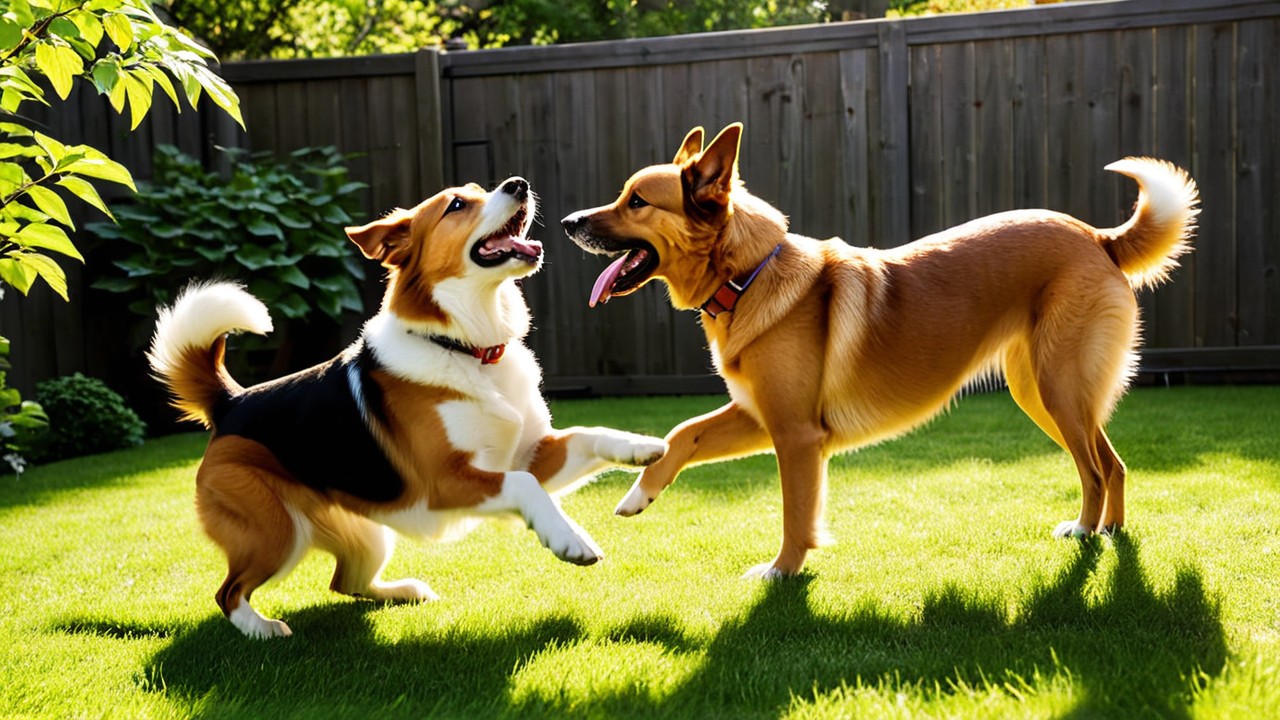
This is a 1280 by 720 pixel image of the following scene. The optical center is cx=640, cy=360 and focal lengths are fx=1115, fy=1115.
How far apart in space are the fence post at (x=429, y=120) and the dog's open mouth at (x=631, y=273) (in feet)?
16.1

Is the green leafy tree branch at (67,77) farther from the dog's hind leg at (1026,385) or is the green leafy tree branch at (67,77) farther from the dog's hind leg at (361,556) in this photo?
the dog's hind leg at (1026,385)

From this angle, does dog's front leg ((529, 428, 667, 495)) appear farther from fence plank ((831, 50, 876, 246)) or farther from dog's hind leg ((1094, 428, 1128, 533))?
fence plank ((831, 50, 876, 246))

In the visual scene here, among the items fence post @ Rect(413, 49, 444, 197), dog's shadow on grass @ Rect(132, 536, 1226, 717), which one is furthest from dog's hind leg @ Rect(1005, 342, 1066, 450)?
fence post @ Rect(413, 49, 444, 197)

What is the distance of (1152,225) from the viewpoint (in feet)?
13.6

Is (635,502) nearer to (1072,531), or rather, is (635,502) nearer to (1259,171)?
(1072,531)

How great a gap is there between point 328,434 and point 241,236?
473 cm

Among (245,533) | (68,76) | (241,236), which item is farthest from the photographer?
(241,236)

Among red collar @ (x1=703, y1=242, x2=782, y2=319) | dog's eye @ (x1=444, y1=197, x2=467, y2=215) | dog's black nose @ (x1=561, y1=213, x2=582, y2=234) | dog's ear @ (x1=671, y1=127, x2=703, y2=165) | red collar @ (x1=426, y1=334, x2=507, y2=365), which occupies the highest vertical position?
dog's ear @ (x1=671, y1=127, x2=703, y2=165)

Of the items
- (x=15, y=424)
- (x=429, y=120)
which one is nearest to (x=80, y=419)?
(x=15, y=424)

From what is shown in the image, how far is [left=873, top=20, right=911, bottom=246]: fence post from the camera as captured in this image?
8016 millimetres

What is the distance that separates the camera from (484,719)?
2.65 meters

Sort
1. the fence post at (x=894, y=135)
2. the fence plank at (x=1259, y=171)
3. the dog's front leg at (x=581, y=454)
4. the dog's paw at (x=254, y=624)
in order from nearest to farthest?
the dog's paw at (x=254, y=624), the dog's front leg at (x=581, y=454), the fence plank at (x=1259, y=171), the fence post at (x=894, y=135)

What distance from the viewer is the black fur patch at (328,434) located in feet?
12.0

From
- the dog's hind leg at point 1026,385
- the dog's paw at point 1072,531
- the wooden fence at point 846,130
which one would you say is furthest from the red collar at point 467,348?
the wooden fence at point 846,130
